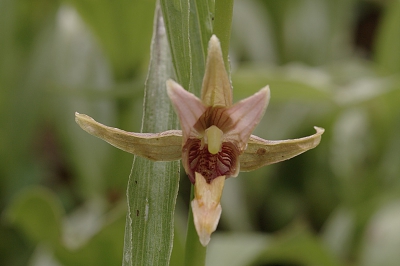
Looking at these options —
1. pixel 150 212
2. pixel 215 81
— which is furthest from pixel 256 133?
pixel 215 81

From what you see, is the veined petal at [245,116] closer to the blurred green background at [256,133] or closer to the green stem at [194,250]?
the green stem at [194,250]

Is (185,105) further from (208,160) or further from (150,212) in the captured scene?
(150,212)

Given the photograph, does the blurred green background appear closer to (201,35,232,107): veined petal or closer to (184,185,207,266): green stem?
(184,185,207,266): green stem

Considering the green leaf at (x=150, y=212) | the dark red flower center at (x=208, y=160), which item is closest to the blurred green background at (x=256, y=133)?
the green leaf at (x=150, y=212)

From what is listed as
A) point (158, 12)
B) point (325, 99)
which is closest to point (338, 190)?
point (325, 99)

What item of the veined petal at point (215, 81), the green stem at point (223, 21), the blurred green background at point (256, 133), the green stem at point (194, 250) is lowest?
the blurred green background at point (256, 133)

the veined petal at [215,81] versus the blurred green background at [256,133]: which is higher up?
the veined petal at [215,81]

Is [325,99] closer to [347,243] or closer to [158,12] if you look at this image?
[347,243]
